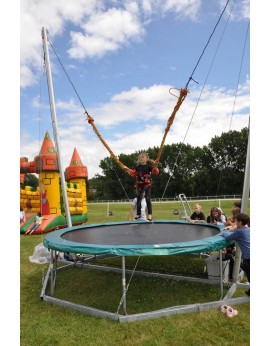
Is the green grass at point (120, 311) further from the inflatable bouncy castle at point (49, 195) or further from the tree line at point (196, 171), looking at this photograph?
the tree line at point (196, 171)

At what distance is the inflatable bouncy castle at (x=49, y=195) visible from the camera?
7.71 m

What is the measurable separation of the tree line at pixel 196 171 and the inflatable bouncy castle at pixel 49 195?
23.2 metres

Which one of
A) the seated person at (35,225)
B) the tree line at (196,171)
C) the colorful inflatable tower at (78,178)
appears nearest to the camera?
the seated person at (35,225)

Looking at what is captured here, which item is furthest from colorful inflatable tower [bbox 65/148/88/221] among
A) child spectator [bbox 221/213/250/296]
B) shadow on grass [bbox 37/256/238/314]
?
child spectator [bbox 221/213/250/296]

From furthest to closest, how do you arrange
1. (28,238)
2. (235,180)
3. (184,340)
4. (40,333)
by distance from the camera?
(235,180) → (28,238) → (40,333) → (184,340)

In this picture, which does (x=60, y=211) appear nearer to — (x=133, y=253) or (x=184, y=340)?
(x=133, y=253)

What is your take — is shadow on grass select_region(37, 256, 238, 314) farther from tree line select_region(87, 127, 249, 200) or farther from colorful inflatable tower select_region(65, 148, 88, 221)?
tree line select_region(87, 127, 249, 200)

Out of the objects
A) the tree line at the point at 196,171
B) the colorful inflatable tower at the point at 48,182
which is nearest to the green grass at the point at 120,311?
the colorful inflatable tower at the point at 48,182

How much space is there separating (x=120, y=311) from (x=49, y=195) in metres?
5.73

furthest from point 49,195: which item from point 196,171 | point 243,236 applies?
point 196,171

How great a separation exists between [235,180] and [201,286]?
30.9 meters

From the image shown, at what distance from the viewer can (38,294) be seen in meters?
3.20

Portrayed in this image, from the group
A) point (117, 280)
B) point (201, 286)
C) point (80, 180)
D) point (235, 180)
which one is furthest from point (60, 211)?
point (235, 180)

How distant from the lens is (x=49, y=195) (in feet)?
26.1
